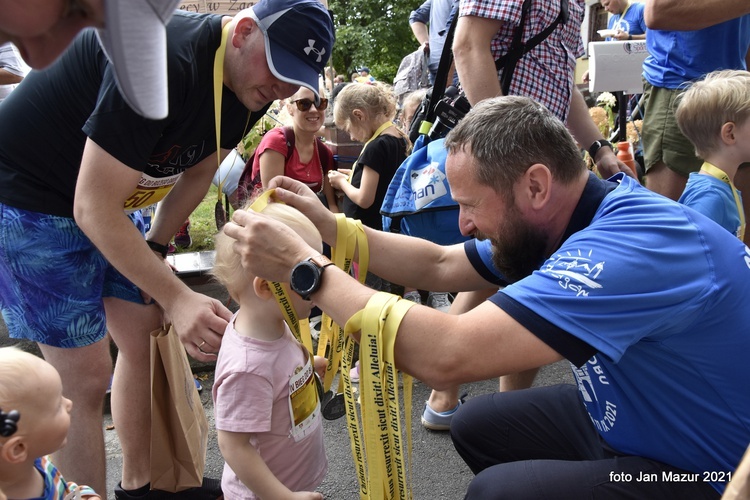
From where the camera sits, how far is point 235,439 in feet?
6.32

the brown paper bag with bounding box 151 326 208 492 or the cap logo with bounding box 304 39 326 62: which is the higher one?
the cap logo with bounding box 304 39 326 62

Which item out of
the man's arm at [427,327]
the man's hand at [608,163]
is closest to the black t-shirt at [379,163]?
the man's hand at [608,163]

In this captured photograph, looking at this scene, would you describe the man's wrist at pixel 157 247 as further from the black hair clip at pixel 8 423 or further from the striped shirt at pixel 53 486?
the black hair clip at pixel 8 423

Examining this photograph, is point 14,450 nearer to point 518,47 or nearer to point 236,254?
point 236,254

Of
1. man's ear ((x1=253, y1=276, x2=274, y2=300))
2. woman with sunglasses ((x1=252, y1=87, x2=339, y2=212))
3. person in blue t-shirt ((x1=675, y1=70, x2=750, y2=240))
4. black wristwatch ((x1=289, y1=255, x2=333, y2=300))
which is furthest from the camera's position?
woman with sunglasses ((x1=252, y1=87, x2=339, y2=212))

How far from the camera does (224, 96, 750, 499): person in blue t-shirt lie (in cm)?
157

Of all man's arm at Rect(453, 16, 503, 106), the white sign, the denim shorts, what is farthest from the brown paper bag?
the white sign

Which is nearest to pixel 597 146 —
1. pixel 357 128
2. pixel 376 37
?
pixel 357 128

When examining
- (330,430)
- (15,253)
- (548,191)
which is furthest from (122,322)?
(548,191)

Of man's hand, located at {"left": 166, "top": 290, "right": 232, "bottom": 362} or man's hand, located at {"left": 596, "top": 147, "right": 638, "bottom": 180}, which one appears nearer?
man's hand, located at {"left": 166, "top": 290, "right": 232, "bottom": 362}

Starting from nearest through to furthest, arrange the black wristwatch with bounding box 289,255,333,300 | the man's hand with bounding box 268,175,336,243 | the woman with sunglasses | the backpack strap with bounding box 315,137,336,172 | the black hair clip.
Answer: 1. the black hair clip
2. the black wristwatch with bounding box 289,255,333,300
3. the man's hand with bounding box 268,175,336,243
4. the woman with sunglasses
5. the backpack strap with bounding box 315,137,336,172

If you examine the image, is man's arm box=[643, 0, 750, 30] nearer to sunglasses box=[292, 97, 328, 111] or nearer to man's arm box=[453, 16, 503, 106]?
man's arm box=[453, 16, 503, 106]

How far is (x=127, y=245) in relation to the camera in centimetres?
200

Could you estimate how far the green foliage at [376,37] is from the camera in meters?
20.9
